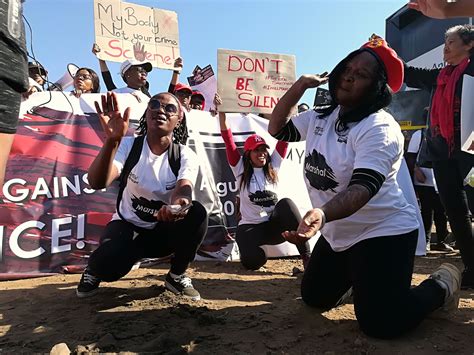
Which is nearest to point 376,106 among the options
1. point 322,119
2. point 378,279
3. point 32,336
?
point 322,119

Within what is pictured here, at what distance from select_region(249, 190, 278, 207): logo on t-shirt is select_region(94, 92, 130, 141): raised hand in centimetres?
183

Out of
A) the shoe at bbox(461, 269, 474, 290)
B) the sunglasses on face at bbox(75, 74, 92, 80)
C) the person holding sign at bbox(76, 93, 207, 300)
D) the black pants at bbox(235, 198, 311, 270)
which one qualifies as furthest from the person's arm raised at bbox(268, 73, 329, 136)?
the sunglasses on face at bbox(75, 74, 92, 80)

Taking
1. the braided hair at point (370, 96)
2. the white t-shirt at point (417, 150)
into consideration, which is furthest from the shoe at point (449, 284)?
the white t-shirt at point (417, 150)

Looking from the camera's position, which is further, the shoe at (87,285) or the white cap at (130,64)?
the white cap at (130,64)

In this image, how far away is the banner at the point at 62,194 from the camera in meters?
3.53

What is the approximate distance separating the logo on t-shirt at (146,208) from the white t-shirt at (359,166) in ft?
3.50

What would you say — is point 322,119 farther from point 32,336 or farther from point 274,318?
point 32,336

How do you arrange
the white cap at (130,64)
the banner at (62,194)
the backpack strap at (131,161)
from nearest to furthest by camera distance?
the backpack strap at (131,161) < the banner at (62,194) < the white cap at (130,64)

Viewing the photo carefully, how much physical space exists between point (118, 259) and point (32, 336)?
64cm

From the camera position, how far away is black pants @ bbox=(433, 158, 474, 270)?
3.03 meters

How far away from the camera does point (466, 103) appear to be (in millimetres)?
2801

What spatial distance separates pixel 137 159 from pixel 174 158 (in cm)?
25

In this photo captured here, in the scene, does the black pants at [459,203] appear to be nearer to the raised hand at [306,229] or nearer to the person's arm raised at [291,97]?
the person's arm raised at [291,97]

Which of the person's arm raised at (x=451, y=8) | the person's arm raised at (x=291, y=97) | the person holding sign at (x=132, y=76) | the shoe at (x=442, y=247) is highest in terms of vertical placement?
the person holding sign at (x=132, y=76)
